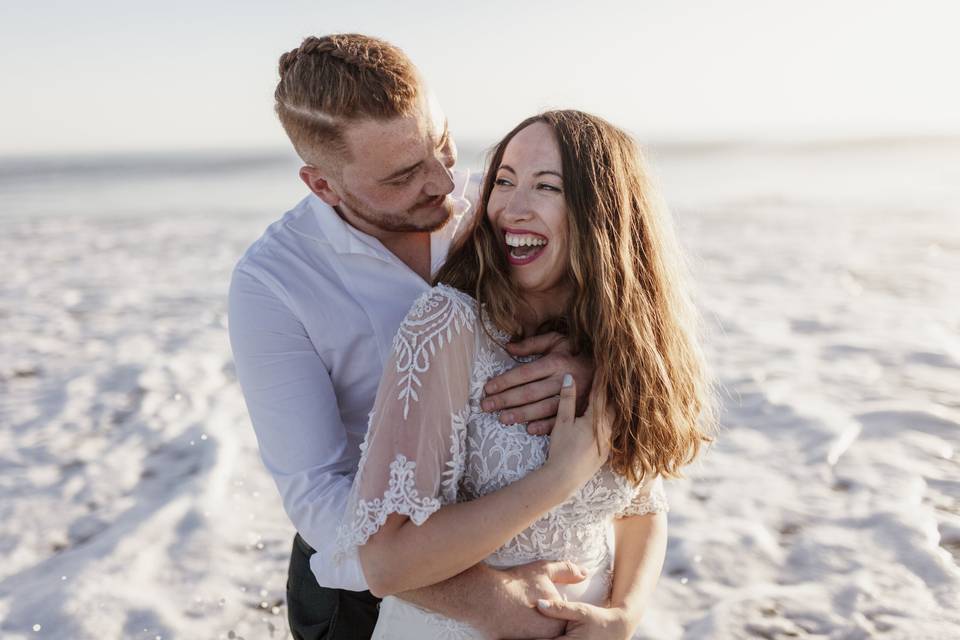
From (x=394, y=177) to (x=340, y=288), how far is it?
41 cm

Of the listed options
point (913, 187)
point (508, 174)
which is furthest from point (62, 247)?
point (913, 187)

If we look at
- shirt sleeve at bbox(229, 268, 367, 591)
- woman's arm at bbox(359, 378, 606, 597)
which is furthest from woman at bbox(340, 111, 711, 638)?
shirt sleeve at bbox(229, 268, 367, 591)

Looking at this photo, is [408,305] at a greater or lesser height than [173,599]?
greater

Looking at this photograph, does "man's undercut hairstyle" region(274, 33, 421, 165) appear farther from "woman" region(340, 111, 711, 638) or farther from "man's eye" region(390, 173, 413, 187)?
"woman" region(340, 111, 711, 638)

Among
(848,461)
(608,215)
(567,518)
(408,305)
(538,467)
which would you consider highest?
(608,215)

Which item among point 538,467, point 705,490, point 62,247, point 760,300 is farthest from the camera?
point 62,247

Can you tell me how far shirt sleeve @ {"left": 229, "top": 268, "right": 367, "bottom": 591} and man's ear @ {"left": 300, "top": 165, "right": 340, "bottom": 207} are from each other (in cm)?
41

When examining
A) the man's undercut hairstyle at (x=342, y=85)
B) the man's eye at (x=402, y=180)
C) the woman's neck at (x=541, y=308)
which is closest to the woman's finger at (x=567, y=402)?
the woman's neck at (x=541, y=308)

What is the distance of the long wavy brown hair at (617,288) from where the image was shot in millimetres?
2320

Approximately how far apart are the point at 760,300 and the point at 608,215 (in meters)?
7.00

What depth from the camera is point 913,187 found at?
1938cm

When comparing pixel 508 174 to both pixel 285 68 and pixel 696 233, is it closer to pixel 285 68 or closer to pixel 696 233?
pixel 285 68

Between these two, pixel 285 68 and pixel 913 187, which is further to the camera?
pixel 913 187

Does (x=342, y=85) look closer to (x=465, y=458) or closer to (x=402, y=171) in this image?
(x=402, y=171)
